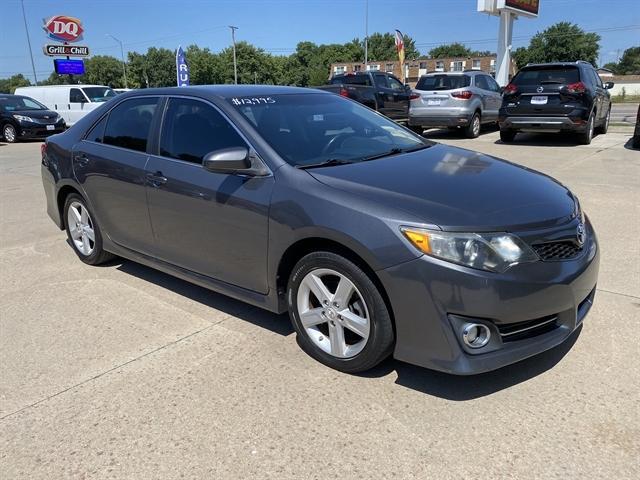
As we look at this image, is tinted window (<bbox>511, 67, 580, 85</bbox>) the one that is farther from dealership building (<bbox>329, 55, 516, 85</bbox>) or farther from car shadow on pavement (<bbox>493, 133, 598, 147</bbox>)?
dealership building (<bbox>329, 55, 516, 85</bbox>)

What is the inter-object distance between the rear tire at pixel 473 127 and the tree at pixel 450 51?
119m

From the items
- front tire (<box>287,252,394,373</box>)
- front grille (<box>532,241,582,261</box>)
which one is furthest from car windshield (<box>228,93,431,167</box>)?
front grille (<box>532,241,582,261</box>)

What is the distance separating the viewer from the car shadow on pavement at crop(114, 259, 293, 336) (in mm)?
3738

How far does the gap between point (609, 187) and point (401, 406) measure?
6381 millimetres

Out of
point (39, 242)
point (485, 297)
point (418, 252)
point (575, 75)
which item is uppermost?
point (575, 75)

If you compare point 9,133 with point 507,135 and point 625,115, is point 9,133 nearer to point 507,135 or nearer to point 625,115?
point 507,135

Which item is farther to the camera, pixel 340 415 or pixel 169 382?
pixel 169 382

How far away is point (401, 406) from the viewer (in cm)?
276

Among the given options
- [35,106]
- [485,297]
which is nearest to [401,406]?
[485,297]

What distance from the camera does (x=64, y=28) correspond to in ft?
128

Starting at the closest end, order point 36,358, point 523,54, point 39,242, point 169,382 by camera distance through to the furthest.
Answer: point 169,382 < point 36,358 < point 39,242 < point 523,54

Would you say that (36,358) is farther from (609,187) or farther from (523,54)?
(523,54)

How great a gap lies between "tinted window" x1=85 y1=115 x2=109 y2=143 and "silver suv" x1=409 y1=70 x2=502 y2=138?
10.8 metres

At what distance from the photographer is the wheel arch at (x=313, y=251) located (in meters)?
2.79
